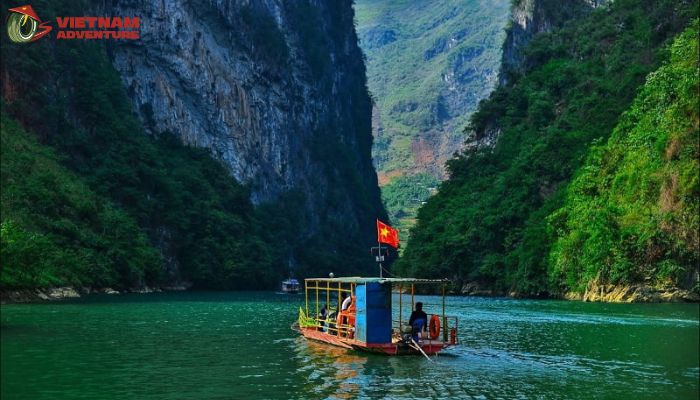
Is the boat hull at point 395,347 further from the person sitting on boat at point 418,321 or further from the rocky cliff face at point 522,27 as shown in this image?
the rocky cliff face at point 522,27

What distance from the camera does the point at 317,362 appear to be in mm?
33938

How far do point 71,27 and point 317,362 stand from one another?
95.1 metres

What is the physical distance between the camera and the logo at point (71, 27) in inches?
4126

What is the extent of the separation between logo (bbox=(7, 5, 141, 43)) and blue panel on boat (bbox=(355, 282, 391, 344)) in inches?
3254

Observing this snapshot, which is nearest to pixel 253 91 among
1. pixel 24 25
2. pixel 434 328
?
pixel 24 25

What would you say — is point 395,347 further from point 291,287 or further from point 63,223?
point 291,287

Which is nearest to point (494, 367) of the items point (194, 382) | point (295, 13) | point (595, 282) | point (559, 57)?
point (194, 382)

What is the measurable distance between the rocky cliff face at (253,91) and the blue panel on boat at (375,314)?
103 m

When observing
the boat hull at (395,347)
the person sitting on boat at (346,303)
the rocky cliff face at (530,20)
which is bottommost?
the boat hull at (395,347)

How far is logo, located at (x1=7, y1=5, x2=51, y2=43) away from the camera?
103625 millimetres

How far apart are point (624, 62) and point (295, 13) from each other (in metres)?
90.8

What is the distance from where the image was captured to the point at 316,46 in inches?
7407

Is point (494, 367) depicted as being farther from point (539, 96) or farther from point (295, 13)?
point (295, 13)

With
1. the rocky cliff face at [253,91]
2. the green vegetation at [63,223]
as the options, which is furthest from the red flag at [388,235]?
the rocky cliff face at [253,91]
